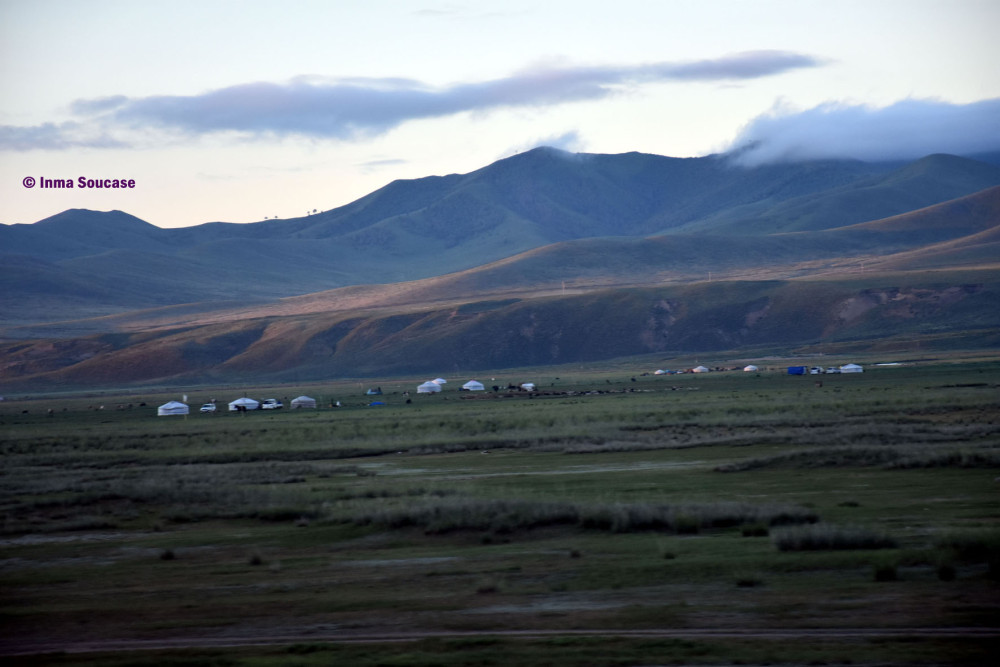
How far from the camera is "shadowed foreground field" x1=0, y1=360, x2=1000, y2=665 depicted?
14.8m

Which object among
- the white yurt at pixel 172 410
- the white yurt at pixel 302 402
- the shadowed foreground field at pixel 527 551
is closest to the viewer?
the shadowed foreground field at pixel 527 551

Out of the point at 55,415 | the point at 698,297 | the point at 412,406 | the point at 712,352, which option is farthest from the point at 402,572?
the point at 698,297

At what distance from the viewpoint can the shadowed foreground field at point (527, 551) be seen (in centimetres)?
1481

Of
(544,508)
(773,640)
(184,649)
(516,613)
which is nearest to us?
(773,640)

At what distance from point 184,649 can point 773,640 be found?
7.73 meters

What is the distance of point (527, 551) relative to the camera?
73.6 ft

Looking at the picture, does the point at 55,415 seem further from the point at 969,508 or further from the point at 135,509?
the point at 969,508

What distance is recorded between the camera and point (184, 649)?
1533 cm

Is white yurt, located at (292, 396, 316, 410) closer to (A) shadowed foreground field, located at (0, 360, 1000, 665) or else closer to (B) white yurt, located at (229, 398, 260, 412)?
(B) white yurt, located at (229, 398, 260, 412)

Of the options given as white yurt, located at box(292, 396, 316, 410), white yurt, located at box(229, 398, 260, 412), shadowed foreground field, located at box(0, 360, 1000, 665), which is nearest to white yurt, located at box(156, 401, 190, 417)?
white yurt, located at box(229, 398, 260, 412)

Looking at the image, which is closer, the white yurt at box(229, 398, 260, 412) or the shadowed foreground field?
the shadowed foreground field

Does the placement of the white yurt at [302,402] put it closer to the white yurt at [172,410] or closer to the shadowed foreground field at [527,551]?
the white yurt at [172,410]

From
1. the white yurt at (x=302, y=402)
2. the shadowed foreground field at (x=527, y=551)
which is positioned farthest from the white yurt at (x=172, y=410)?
the shadowed foreground field at (x=527, y=551)

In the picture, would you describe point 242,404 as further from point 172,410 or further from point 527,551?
point 527,551
